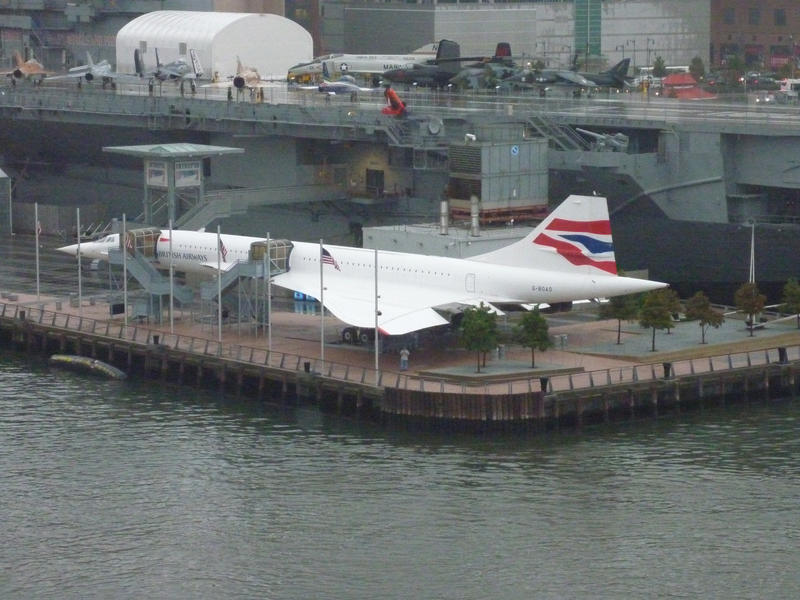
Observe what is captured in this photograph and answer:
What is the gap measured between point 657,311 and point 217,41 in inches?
1986

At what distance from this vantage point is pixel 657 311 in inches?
2244

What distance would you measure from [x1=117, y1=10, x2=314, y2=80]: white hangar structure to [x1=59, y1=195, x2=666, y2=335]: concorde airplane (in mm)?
42628

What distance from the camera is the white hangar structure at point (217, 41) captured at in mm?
101125

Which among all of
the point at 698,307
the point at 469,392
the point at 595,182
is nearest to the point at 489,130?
the point at 595,182

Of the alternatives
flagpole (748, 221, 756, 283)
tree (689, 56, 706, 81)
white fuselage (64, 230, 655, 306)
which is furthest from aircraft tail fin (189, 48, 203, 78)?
tree (689, 56, 706, 81)

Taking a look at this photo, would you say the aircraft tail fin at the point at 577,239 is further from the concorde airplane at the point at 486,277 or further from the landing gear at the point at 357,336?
the landing gear at the point at 357,336

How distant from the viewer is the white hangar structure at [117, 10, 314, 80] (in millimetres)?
101125

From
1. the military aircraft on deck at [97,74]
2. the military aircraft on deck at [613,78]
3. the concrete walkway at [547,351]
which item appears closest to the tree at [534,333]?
the concrete walkway at [547,351]

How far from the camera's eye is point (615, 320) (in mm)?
62969

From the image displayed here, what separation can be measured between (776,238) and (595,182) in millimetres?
8584

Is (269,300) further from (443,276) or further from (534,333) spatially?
(534,333)

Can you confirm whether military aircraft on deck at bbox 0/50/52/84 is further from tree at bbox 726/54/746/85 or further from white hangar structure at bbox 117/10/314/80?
tree at bbox 726/54/746/85

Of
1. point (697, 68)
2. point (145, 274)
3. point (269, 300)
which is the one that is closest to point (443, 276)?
point (269, 300)

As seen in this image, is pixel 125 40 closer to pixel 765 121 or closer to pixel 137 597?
pixel 765 121
